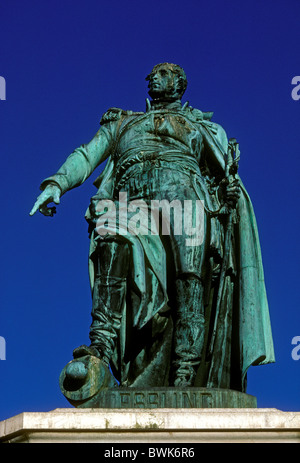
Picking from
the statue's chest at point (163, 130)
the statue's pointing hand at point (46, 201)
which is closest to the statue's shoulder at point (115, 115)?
the statue's chest at point (163, 130)

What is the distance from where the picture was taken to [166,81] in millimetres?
11797

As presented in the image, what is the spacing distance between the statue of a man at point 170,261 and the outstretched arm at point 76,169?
0.04 feet

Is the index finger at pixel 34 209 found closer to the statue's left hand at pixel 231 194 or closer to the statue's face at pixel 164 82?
the statue's left hand at pixel 231 194

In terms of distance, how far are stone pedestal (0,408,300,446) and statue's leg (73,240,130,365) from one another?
1.19 metres

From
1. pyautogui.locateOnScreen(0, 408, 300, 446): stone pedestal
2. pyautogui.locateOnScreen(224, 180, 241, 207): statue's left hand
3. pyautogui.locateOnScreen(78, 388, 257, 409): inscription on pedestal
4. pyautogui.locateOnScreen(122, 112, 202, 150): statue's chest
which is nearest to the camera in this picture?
pyautogui.locateOnScreen(0, 408, 300, 446): stone pedestal

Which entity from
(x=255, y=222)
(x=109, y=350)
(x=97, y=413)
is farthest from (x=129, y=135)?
(x=97, y=413)

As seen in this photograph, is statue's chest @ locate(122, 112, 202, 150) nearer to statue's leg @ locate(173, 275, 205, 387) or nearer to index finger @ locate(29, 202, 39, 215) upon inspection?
index finger @ locate(29, 202, 39, 215)

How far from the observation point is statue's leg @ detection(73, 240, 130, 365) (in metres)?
10.2

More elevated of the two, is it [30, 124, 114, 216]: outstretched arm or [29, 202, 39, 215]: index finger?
[30, 124, 114, 216]: outstretched arm

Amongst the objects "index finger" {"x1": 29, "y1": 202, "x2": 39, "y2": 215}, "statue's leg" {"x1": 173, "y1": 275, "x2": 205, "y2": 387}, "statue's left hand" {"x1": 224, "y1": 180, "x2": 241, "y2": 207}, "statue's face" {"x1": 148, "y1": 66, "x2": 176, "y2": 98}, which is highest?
"statue's face" {"x1": 148, "y1": 66, "x2": 176, "y2": 98}

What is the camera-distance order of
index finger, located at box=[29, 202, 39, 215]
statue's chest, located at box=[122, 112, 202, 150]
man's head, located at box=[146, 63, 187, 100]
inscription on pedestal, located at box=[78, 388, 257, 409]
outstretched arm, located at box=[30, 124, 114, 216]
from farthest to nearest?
man's head, located at box=[146, 63, 187, 100] → statue's chest, located at box=[122, 112, 202, 150] → outstretched arm, located at box=[30, 124, 114, 216] → index finger, located at box=[29, 202, 39, 215] → inscription on pedestal, located at box=[78, 388, 257, 409]

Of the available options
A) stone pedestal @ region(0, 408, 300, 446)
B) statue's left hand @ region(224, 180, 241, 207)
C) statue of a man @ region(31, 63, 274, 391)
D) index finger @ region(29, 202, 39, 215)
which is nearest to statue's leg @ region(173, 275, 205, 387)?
statue of a man @ region(31, 63, 274, 391)

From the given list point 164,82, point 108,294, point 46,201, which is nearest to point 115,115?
point 164,82

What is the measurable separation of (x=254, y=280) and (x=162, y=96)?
95.2 inches
